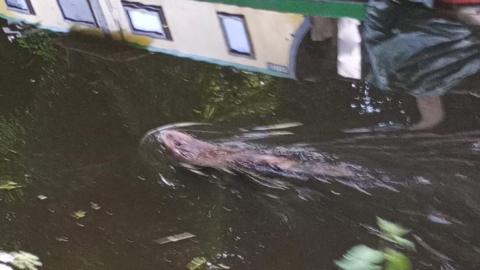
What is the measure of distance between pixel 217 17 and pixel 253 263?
860 millimetres

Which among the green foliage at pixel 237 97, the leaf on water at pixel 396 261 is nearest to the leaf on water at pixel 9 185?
the green foliage at pixel 237 97

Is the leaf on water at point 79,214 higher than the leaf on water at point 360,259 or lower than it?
higher

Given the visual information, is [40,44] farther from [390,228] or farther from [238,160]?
[390,228]

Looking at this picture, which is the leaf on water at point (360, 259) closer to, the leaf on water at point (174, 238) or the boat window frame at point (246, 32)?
the leaf on water at point (174, 238)

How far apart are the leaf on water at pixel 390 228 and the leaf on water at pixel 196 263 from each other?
19.9 inches

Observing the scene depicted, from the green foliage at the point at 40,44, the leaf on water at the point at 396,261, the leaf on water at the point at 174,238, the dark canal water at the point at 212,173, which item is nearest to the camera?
the leaf on water at the point at 396,261

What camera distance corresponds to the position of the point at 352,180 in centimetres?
192

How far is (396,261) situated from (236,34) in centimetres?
93

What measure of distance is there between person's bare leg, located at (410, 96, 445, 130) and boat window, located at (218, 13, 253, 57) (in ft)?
1.93

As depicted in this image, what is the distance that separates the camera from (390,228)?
1.79 m

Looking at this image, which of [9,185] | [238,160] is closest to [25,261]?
Result: [9,185]

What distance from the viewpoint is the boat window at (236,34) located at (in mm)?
2172

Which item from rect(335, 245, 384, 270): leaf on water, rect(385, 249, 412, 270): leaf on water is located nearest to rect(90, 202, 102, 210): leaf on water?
rect(335, 245, 384, 270): leaf on water

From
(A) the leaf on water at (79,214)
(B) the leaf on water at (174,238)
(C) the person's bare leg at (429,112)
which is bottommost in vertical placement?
(B) the leaf on water at (174,238)
